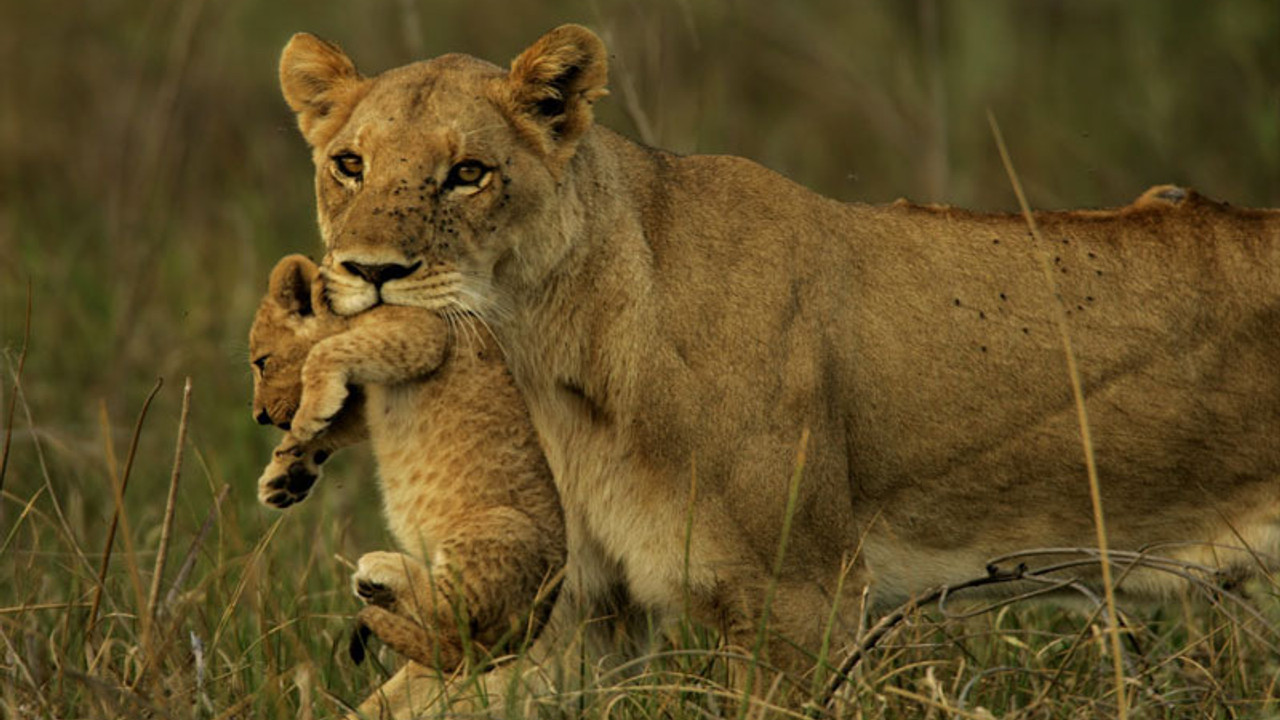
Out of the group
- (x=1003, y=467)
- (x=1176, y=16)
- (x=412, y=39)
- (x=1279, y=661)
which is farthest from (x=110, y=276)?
(x=1176, y=16)

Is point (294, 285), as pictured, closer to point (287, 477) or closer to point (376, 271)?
point (376, 271)

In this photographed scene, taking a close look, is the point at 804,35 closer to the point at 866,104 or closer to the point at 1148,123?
the point at 866,104

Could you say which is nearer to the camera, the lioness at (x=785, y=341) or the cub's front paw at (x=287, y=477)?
the cub's front paw at (x=287, y=477)

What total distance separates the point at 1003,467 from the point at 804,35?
5.82 metres

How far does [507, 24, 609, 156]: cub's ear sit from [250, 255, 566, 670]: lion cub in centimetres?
53

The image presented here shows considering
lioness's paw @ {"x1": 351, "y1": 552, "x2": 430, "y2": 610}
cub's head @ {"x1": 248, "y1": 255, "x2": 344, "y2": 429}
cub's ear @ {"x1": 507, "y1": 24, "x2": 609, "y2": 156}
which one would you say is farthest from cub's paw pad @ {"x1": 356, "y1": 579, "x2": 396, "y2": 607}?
cub's ear @ {"x1": 507, "y1": 24, "x2": 609, "y2": 156}

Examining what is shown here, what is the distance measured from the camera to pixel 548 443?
4.54 m

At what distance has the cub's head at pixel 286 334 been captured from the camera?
4.05m

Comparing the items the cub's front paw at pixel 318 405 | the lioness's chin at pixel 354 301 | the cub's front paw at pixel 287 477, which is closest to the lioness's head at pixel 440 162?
the lioness's chin at pixel 354 301

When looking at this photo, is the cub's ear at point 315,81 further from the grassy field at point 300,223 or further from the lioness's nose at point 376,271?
the lioness's nose at point 376,271

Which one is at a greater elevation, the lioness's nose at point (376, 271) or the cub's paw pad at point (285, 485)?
the lioness's nose at point (376, 271)

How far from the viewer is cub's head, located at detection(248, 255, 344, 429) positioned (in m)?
4.05

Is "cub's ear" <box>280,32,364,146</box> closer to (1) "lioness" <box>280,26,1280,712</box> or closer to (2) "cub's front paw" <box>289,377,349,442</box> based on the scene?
(1) "lioness" <box>280,26,1280,712</box>

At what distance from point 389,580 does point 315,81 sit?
4.91ft
